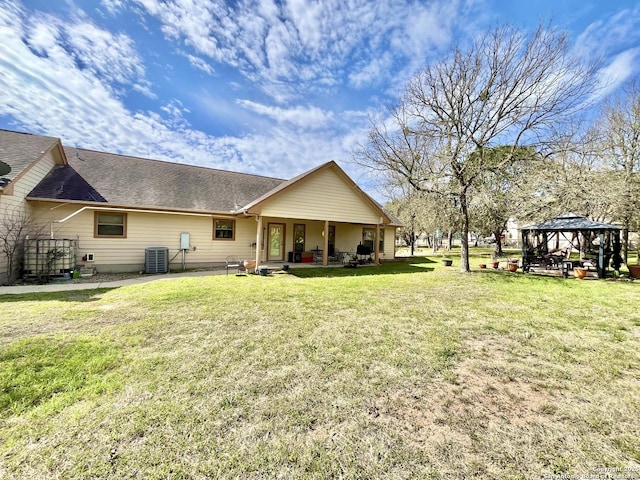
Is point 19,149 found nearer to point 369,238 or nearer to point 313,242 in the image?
point 313,242

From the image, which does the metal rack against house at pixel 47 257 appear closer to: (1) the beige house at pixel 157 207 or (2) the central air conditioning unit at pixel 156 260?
(1) the beige house at pixel 157 207

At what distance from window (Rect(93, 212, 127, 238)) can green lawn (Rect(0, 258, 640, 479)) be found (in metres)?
6.01

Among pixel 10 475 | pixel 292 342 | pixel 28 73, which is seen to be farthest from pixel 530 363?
pixel 28 73

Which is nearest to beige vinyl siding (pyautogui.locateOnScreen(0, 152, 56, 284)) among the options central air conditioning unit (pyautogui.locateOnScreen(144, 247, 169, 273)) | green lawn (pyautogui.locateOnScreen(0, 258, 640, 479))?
central air conditioning unit (pyautogui.locateOnScreen(144, 247, 169, 273))

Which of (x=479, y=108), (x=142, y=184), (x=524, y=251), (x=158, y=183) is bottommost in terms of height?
(x=524, y=251)

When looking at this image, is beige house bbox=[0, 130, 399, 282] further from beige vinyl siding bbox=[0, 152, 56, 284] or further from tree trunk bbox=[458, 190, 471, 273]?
tree trunk bbox=[458, 190, 471, 273]

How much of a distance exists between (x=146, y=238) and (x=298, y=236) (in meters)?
7.80

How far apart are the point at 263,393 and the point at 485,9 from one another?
48.1ft

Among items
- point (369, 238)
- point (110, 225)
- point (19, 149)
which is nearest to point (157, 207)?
point (110, 225)

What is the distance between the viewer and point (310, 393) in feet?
9.71

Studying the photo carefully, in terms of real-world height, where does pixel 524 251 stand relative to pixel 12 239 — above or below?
below

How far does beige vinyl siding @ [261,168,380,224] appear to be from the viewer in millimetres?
12055

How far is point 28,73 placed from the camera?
9.77m

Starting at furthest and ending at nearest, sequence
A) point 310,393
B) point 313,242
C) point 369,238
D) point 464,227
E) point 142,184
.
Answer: point 369,238 → point 313,242 → point 142,184 → point 464,227 → point 310,393
